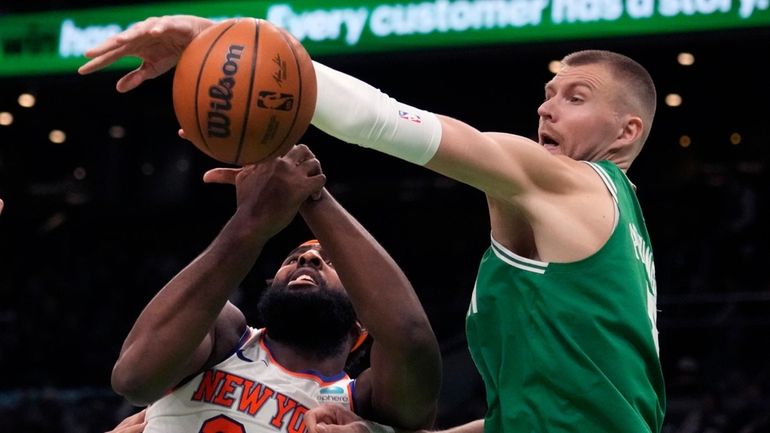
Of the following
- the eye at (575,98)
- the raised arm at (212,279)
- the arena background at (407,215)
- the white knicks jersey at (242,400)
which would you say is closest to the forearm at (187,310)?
the raised arm at (212,279)

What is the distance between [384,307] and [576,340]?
63cm

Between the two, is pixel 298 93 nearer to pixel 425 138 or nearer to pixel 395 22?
pixel 425 138

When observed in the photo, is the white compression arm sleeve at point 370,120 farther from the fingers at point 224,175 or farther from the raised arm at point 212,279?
the fingers at point 224,175

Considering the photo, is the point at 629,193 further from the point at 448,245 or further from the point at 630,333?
the point at 448,245

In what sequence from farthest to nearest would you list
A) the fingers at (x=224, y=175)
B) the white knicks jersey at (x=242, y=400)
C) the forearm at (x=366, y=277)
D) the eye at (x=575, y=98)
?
the white knicks jersey at (x=242, y=400)
the fingers at (x=224, y=175)
the forearm at (x=366, y=277)
the eye at (x=575, y=98)

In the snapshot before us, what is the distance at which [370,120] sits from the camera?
9.14ft

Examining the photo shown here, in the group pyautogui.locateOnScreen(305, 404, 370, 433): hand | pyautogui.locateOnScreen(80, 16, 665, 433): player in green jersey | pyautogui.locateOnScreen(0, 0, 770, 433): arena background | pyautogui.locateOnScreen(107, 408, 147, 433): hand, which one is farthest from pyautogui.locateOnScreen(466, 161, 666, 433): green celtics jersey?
pyautogui.locateOnScreen(0, 0, 770, 433): arena background

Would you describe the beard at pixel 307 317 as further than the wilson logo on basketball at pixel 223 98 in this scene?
Yes

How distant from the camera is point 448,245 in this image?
13852 mm

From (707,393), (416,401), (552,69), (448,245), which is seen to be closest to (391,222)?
(448,245)

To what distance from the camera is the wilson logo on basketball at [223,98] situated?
271cm

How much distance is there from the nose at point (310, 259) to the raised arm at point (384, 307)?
559 millimetres

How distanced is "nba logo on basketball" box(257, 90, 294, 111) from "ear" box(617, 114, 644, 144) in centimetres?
100

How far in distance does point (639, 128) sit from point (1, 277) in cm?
1260
